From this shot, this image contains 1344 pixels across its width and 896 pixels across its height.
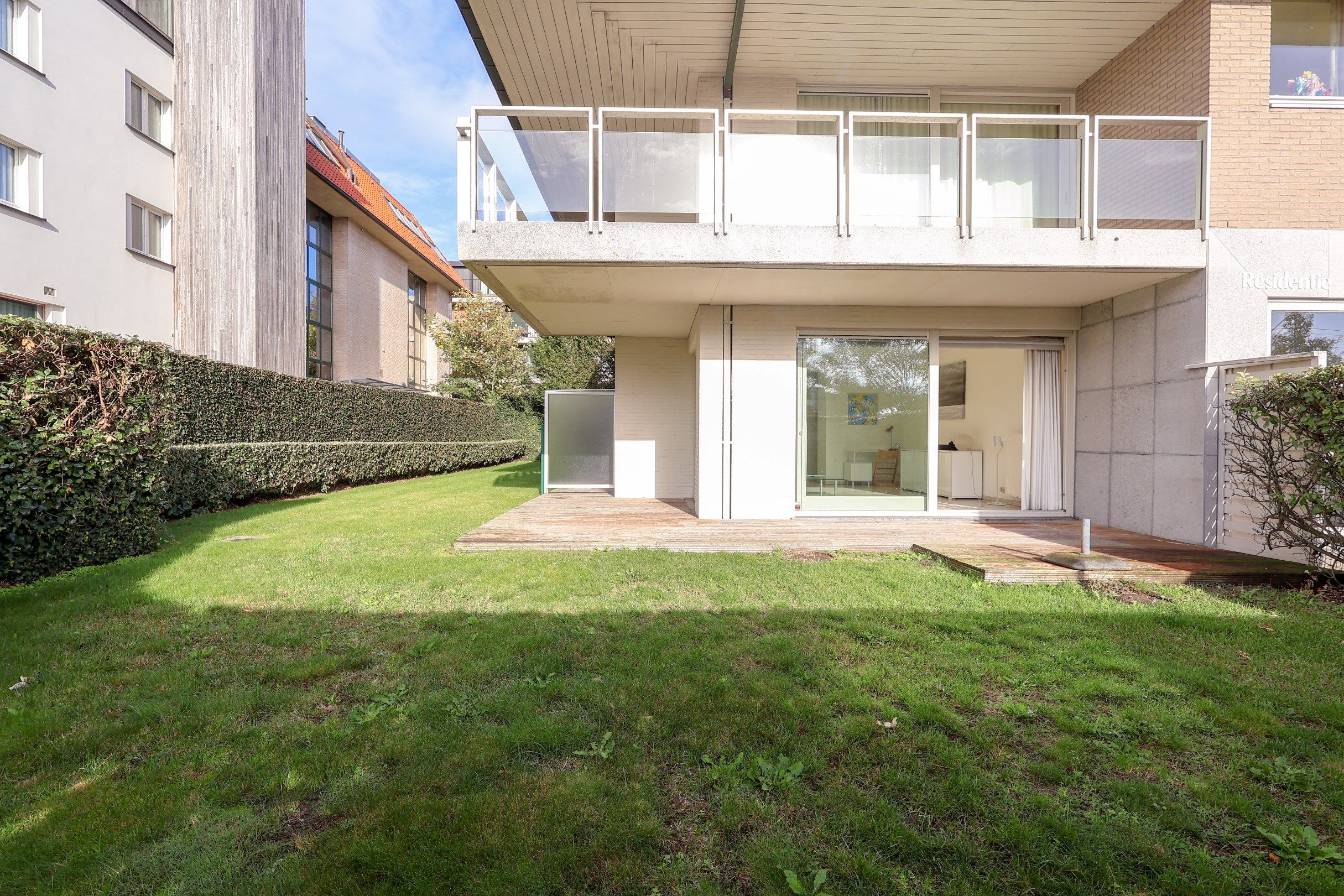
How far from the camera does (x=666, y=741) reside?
8.57 feet

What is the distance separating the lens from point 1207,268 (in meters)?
6.39

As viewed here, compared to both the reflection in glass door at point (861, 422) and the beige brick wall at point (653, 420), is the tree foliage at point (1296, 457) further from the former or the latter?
the beige brick wall at point (653, 420)

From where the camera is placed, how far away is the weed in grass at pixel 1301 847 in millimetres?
1931

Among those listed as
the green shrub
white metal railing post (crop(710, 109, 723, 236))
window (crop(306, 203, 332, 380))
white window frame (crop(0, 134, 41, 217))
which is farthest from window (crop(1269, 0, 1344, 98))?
window (crop(306, 203, 332, 380))

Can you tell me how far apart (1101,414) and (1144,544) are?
2.16m

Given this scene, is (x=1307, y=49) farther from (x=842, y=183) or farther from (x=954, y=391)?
(x=954, y=391)

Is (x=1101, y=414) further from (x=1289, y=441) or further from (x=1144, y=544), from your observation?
(x=1289, y=441)

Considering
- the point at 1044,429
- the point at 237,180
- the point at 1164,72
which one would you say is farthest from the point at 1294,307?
the point at 237,180

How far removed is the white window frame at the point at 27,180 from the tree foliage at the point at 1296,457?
16.7 metres

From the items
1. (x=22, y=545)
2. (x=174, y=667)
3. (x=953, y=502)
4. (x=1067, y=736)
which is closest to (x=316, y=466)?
(x=22, y=545)

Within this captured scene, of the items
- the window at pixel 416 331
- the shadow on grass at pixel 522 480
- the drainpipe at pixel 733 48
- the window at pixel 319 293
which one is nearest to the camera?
the drainpipe at pixel 733 48

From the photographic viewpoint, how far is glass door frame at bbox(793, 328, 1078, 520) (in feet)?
27.2

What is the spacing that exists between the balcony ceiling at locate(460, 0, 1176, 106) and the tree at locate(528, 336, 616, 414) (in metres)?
17.0

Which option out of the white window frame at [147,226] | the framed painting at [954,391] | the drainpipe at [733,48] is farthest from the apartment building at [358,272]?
the framed painting at [954,391]
